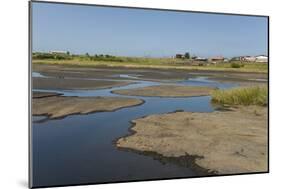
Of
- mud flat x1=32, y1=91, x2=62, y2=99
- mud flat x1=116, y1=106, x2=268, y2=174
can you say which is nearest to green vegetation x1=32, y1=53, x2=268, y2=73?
mud flat x1=32, y1=91, x2=62, y2=99

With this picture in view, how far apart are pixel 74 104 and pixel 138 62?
59 cm

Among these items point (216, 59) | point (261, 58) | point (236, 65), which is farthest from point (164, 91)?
point (261, 58)

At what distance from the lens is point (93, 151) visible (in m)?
3.19

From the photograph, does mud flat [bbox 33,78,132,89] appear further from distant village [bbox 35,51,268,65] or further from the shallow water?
Result: distant village [bbox 35,51,268,65]

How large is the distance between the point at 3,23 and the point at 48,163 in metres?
1.02

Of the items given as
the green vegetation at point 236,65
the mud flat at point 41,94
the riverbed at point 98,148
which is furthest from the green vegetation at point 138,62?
the mud flat at point 41,94

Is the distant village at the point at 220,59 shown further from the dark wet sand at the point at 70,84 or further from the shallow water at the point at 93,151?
the dark wet sand at the point at 70,84

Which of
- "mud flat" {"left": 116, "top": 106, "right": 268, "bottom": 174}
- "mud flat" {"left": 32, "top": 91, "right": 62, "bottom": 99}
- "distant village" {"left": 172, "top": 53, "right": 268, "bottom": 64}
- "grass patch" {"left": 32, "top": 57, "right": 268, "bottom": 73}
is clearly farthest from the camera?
"distant village" {"left": 172, "top": 53, "right": 268, "bottom": 64}

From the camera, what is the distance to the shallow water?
10.1 feet

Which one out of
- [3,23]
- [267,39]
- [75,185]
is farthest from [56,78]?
[267,39]

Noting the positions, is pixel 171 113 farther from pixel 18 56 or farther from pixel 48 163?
pixel 18 56

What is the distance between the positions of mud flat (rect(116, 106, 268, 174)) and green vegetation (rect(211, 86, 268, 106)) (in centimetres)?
5

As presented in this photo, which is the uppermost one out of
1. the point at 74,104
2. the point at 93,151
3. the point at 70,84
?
the point at 70,84

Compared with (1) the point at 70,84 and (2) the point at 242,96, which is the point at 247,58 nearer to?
(2) the point at 242,96
